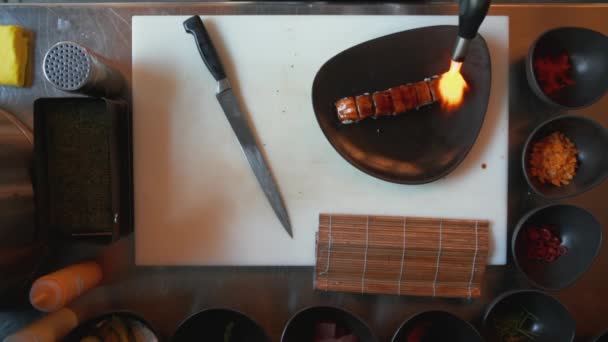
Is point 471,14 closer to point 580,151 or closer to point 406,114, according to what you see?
point 406,114

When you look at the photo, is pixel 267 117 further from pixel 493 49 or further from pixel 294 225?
pixel 493 49

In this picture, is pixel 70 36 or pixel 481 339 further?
pixel 70 36

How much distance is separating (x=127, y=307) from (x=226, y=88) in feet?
2.46

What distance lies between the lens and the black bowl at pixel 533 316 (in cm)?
126

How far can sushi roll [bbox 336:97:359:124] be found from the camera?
1.24 metres

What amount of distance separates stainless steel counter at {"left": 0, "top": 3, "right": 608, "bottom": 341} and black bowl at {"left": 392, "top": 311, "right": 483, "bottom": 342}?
0.06 m

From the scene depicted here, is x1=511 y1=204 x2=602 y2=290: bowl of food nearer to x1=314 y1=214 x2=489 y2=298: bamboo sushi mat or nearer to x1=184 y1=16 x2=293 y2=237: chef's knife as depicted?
x1=314 y1=214 x2=489 y2=298: bamboo sushi mat

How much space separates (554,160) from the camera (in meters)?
1.28

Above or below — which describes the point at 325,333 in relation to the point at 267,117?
below

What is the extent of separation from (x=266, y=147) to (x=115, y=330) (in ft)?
2.28

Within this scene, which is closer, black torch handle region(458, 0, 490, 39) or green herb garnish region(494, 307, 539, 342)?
black torch handle region(458, 0, 490, 39)

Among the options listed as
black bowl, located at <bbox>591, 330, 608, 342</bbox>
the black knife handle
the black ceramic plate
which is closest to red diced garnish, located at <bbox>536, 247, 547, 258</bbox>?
black bowl, located at <bbox>591, 330, 608, 342</bbox>

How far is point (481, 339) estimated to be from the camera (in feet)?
3.98

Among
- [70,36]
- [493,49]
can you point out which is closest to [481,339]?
[493,49]
